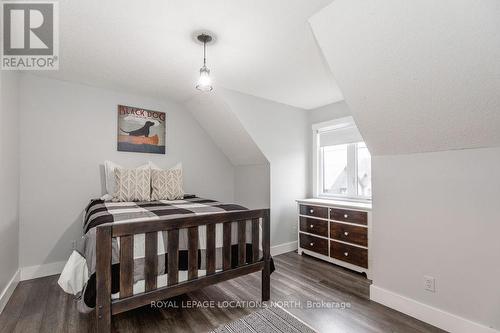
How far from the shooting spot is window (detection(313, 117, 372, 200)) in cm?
322

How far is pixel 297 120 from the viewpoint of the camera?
3.76 metres

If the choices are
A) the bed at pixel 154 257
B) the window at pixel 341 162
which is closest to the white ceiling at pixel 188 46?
the window at pixel 341 162

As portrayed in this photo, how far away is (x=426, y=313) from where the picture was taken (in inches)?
71.7

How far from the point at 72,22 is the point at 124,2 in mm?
515

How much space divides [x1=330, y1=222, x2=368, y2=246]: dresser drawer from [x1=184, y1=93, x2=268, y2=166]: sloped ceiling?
1251mm

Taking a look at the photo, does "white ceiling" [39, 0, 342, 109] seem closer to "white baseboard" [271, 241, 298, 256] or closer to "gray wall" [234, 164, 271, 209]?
"gray wall" [234, 164, 271, 209]

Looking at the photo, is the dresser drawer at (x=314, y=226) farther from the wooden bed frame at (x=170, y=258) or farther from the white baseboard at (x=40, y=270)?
the white baseboard at (x=40, y=270)

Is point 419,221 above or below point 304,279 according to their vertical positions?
above

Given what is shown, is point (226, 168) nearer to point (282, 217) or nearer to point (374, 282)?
point (282, 217)

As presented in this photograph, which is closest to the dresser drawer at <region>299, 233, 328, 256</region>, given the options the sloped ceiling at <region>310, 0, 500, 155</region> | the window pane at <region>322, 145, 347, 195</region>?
the window pane at <region>322, 145, 347, 195</region>

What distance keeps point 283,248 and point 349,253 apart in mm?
961

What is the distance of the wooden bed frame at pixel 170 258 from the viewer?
1400 millimetres

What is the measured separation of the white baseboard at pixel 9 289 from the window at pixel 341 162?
360 cm

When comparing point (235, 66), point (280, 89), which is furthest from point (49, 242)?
point (280, 89)
